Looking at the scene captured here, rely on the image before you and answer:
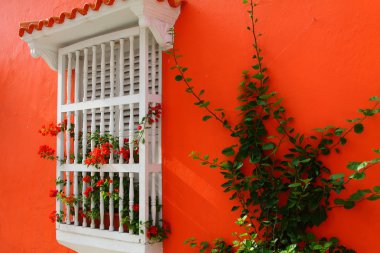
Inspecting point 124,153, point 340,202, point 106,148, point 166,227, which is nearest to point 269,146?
point 340,202

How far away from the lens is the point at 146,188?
3.92 metres

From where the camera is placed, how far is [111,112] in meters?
4.29

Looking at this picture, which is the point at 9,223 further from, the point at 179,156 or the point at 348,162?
the point at 348,162

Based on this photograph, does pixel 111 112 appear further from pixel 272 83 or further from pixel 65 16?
pixel 272 83

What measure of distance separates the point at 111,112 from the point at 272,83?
65.9 inches

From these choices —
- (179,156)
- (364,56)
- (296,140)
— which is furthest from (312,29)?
(179,156)

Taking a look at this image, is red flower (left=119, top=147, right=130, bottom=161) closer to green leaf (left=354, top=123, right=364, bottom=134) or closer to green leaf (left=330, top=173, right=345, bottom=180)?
green leaf (left=330, top=173, right=345, bottom=180)

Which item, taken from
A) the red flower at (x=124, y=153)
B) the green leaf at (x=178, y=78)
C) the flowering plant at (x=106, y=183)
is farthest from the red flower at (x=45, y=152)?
the green leaf at (x=178, y=78)

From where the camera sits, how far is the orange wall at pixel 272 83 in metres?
3.03

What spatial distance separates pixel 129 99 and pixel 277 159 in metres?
1.54

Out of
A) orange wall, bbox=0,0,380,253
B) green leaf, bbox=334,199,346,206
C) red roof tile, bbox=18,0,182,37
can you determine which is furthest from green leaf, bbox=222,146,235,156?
red roof tile, bbox=18,0,182,37

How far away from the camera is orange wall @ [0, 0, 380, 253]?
303 cm

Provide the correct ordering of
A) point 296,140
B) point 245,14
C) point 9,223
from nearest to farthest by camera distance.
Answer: point 296,140 → point 245,14 → point 9,223

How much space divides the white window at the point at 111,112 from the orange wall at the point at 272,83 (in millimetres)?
175
